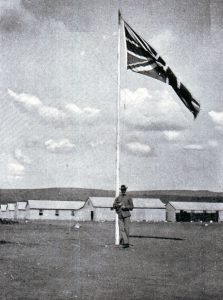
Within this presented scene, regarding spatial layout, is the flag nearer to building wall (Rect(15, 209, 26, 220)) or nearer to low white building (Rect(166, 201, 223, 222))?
low white building (Rect(166, 201, 223, 222))

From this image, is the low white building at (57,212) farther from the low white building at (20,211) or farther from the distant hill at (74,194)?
the distant hill at (74,194)

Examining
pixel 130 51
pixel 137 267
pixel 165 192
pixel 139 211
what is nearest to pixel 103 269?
pixel 137 267

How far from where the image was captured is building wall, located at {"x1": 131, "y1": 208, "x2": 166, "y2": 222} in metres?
76.1

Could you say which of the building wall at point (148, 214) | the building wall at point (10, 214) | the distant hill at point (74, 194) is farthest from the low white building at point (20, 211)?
the distant hill at point (74, 194)

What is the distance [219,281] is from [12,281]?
9.92ft

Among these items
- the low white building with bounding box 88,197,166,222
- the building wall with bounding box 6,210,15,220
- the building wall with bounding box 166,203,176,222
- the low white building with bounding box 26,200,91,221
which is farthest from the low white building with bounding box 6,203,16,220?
the building wall with bounding box 166,203,176,222

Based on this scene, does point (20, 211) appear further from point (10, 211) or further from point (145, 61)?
point (145, 61)

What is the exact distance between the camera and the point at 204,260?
9281mm

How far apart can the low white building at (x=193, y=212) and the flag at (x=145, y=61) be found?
67053mm

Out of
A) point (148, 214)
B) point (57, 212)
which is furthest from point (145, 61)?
point (57, 212)

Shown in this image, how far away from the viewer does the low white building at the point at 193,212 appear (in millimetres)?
77081

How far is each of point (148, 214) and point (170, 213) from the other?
4778mm

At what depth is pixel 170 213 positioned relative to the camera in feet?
260

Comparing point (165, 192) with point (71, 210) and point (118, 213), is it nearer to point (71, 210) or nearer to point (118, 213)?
point (71, 210)
